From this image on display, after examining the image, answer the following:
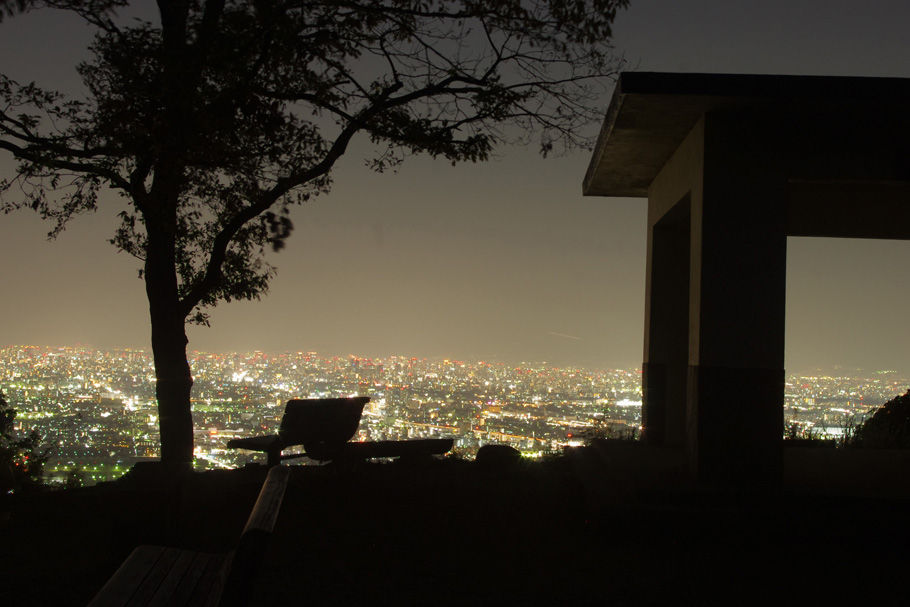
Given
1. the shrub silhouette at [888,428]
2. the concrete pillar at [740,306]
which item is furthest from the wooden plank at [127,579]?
the shrub silhouette at [888,428]

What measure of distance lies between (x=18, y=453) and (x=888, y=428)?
12.7 meters

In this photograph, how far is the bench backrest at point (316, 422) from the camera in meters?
7.33

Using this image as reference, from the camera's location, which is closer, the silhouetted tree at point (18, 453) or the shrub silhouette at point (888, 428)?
the silhouetted tree at point (18, 453)

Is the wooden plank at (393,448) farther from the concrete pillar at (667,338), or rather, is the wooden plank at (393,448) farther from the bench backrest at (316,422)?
the concrete pillar at (667,338)

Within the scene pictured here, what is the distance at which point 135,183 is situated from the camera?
26.6ft

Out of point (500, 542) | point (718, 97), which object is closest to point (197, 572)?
point (500, 542)

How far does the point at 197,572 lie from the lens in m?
3.07

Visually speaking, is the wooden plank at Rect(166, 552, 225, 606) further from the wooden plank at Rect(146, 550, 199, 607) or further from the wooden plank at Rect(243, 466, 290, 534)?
the wooden plank at Rect(243, 466, 290, 534)

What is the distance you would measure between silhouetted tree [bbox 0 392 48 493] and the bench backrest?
11.3 ft

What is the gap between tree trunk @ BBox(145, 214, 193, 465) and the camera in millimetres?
8297

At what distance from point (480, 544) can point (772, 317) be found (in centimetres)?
326

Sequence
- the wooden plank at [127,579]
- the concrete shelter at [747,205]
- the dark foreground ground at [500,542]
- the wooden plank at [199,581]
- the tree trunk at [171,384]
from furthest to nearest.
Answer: the tree trunk at [171,384], the concrete shelter at [747,205], the dark foreground ground at [500,542], the wooden plank at [199,581], the wooden plank at [127,579]

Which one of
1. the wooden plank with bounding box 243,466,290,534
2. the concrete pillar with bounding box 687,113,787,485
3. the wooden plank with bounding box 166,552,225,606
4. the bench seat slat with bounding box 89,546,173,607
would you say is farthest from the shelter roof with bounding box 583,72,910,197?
the bench seat slat with bounding box 89,546,173,607

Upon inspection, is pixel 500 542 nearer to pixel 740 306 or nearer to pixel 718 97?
pixel 740 306
